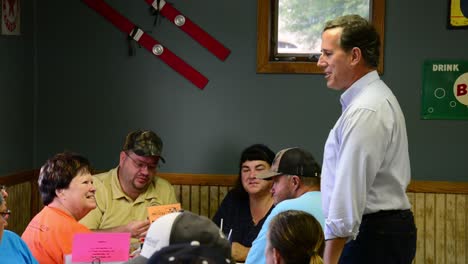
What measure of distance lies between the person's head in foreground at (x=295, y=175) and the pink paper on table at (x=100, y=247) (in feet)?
2.31

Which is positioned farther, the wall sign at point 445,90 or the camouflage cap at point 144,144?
the wall sign at point 445,90

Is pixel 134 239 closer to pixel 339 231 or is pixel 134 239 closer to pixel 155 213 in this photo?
pixel 155 213

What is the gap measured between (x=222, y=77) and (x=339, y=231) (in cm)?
232

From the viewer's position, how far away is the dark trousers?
2.14 m

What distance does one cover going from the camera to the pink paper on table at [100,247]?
7.46ft

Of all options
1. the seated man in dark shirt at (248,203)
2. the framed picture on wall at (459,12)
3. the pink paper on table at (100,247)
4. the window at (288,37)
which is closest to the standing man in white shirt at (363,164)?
the pink paper on table at (100,247)

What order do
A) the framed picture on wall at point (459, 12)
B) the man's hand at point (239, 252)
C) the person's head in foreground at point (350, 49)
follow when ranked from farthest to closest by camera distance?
1. the framed picture on wall at point (459, 12)
2. the man's hand at point (239, 252)
3. the person's head in foreground at point (350, 49)

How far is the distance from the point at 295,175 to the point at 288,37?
68.8 inches

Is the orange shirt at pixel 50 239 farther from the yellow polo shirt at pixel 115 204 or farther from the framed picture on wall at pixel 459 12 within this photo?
the framed picture on wall at pixel 459 12

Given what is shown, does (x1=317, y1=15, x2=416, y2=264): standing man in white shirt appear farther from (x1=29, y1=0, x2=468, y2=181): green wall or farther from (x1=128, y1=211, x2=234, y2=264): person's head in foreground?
(x1=29, y1=0, x2=468, y2=181): green wall

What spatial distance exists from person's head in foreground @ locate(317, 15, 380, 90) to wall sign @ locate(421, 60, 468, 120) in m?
2.01

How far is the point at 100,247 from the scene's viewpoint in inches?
91.0

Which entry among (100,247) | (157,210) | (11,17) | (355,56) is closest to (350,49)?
(355,56)

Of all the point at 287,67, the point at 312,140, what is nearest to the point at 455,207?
the point at 312,140
